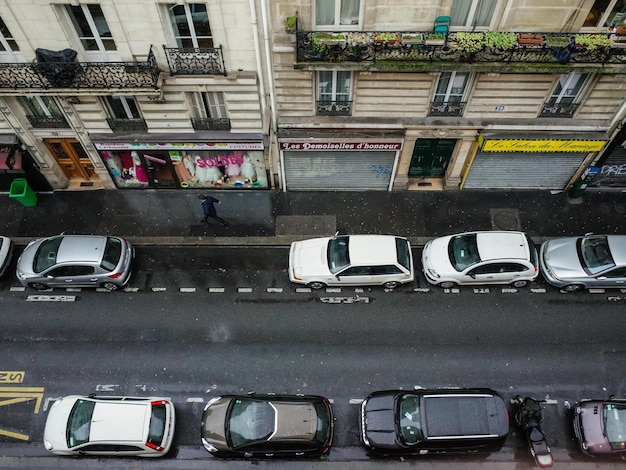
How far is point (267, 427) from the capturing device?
13773 mm

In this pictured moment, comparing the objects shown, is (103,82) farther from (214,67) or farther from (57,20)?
(214,67)

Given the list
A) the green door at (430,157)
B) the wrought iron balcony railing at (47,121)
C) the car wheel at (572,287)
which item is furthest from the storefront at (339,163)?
the wrought iron balcony railing at (47,121)

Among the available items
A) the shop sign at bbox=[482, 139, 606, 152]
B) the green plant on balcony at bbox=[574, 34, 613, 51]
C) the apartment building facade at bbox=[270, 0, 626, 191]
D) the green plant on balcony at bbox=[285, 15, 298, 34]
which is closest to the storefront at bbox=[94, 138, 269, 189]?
the apartment building facade at bbox=[270, 0, 626, 191]

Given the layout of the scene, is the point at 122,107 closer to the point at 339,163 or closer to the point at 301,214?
the point at 301,214

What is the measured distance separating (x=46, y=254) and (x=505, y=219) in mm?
16392

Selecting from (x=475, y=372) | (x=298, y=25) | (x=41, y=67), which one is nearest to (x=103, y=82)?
(x=41, y=67)

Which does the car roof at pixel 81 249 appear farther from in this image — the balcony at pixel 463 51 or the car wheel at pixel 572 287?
the car wheel at pixel 572 287

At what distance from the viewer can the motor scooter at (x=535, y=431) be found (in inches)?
559

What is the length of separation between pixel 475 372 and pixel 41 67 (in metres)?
15.8

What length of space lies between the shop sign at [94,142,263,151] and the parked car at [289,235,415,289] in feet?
13.6

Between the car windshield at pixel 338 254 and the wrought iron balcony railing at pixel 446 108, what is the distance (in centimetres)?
510

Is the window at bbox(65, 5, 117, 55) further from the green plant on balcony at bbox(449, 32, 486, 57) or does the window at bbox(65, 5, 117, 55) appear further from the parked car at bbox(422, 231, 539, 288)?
the parked car at bbox(422, 231, 539, 288)

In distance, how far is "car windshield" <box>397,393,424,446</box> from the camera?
1374cm

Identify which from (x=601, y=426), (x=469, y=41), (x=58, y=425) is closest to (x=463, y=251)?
(x=601, y=426)
